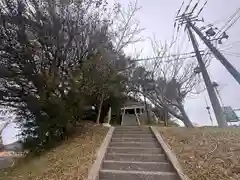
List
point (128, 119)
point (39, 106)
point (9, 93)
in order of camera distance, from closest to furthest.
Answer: point (39, 106)
point (9, 93)
point (128, 119)

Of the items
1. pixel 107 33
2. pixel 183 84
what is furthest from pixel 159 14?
pixel 183 84

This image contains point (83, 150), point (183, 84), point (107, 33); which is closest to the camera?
point (83, 150)

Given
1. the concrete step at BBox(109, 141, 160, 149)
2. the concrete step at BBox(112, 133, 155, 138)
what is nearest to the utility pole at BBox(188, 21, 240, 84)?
the concrete step at BBox(112, 133, 155, 138)

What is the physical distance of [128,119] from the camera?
21.2 metres

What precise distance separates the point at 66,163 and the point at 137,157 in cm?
165

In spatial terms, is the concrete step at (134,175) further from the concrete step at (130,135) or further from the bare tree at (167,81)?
the bare tree at (167,81)

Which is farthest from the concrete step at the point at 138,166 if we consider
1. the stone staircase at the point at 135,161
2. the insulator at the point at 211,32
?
the insulator at the point at 211,32

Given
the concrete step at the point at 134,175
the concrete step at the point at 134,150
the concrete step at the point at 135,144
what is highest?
the concrete step at the point at 135,144

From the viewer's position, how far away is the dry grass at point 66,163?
16.1 ft

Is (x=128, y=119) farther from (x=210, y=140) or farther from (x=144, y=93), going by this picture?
(x=210, y=140)

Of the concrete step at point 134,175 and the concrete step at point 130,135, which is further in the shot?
the concrete step at point 130,135

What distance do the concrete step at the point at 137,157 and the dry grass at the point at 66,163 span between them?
465mm

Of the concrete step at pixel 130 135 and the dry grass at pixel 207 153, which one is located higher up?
the concrete step at pixel 130 135

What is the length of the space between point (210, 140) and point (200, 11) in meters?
8.26
